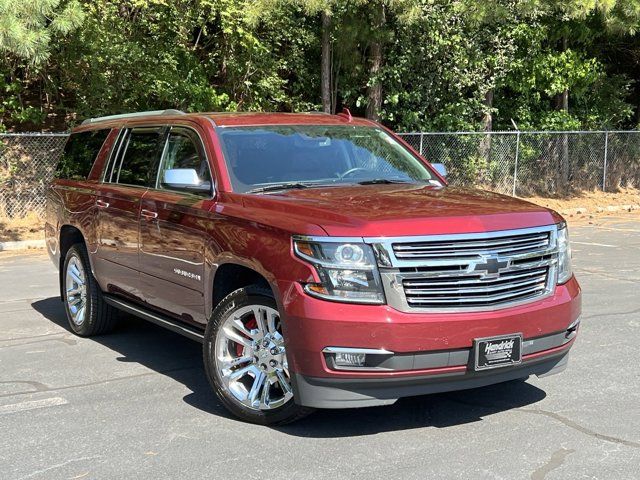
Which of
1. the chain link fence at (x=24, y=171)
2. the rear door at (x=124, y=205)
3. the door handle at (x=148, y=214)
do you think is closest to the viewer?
the door handle at (x=148, y=214)

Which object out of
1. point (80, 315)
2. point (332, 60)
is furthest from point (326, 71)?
point (80, 315)

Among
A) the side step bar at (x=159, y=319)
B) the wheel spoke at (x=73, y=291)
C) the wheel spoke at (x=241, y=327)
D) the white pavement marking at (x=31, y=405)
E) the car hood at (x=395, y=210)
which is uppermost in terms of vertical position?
the car hood at (x=395, y=210)

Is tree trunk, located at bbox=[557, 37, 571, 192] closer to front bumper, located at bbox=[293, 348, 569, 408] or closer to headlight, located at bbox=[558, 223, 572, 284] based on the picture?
headlight, located at bbox=[558, 223, 572, 284]

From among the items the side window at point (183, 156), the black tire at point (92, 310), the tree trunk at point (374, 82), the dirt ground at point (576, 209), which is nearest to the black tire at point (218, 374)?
the side window at point (183, 156)

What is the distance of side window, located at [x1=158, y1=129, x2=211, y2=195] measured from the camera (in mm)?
5660

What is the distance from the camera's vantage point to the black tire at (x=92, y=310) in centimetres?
712

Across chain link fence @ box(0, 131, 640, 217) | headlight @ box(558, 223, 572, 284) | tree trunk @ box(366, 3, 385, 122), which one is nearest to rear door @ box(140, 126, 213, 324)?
headlight @ box(558, 223, 572, 284)

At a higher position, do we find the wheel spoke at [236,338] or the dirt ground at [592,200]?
the wheel spoke at [236,338]

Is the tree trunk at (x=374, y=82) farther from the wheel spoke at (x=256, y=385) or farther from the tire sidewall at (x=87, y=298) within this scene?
the wheel spoke at (x=256, y=385)

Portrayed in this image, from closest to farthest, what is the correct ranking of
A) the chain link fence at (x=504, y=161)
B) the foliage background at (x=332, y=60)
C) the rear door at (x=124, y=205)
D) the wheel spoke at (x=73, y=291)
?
1. the rear door at (x=124, y=205)
2. the wheel spoke at (x=73, y=291)
3. the chain link fence at (x=504, y=161)
4. the foliage background at (x=332, y=60)

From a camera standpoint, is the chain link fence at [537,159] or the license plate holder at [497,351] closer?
the license plate holder at [497,351]

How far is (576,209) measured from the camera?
20141 mm

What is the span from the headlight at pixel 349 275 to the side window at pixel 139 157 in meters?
2.38

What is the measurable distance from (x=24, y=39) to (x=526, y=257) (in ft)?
31.0
